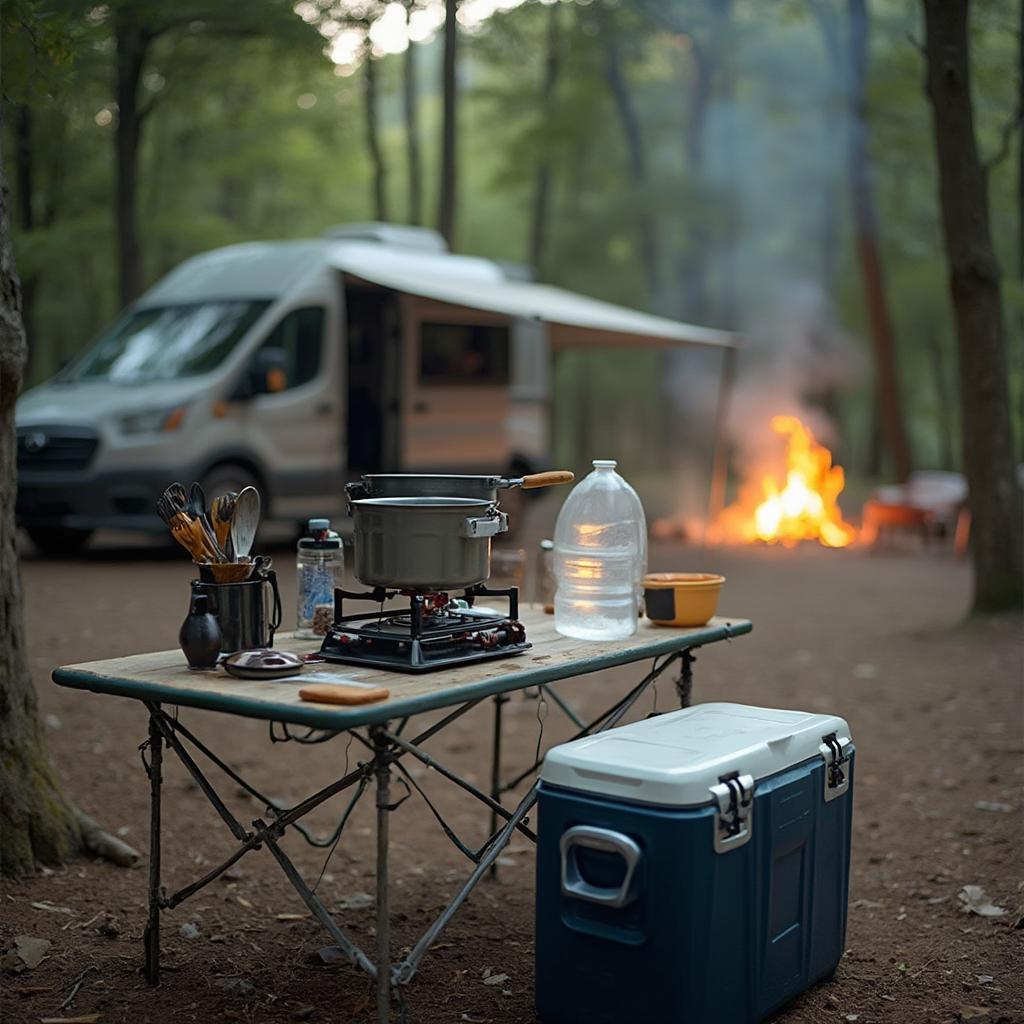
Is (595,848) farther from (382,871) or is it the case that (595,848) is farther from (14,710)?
(14,710)

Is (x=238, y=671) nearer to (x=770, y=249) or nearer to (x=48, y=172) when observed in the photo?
(x=48, y=172)

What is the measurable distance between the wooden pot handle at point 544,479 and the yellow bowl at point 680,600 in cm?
41

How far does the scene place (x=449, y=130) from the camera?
1549 centimetres

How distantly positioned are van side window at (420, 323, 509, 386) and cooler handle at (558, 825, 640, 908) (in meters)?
8.95

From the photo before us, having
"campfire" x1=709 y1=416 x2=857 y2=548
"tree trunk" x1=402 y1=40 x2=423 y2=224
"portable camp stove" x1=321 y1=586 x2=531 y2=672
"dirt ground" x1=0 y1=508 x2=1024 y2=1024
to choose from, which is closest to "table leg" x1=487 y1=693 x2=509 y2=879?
"dirt ground" x1=0 y1=508 x2=1024 y2=1024

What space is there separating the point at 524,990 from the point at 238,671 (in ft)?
3.75

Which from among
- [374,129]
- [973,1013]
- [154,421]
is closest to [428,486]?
[973,1013]

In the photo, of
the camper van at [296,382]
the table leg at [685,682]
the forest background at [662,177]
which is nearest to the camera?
the table leg at [685,682]

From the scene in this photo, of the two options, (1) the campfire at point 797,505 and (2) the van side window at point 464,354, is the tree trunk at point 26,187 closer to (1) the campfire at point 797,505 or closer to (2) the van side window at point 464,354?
(2) the van side window at point 464,354

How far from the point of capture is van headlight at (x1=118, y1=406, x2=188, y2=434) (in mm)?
9961

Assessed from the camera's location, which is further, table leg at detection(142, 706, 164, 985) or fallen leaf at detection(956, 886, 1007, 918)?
fallen leaf at detection(956, 886, 1007, 918)

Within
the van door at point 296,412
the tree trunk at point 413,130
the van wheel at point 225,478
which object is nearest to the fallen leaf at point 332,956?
the van wheel at point 225,478

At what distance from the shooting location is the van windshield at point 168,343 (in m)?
10.5

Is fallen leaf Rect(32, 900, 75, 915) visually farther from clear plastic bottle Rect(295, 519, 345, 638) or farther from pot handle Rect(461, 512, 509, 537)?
pot handle Rect(461, 512, 509, 537)
